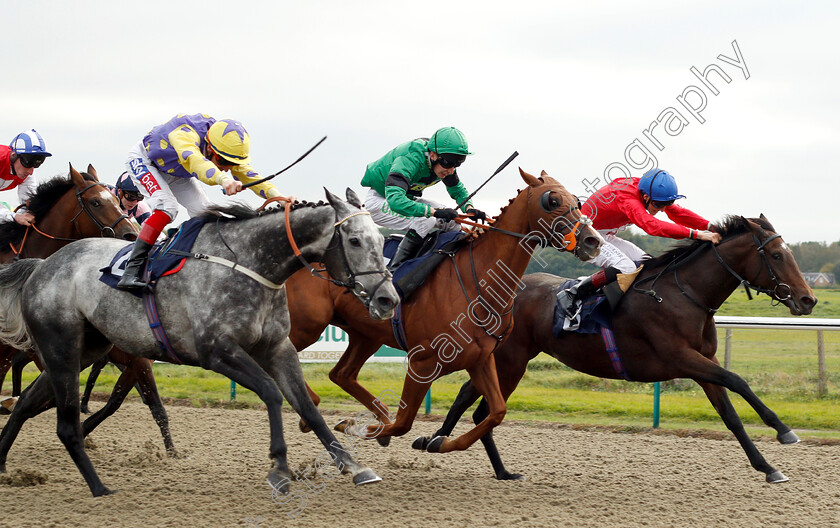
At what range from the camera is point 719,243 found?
634cm

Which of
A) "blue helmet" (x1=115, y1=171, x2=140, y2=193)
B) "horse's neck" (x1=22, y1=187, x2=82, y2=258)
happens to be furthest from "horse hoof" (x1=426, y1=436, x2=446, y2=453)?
"blue helmet" (x1=115, y1=171, x2=140, y2=193)

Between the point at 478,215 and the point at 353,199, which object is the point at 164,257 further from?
the point at 478,215

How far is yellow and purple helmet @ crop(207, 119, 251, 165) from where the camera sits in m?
5.30

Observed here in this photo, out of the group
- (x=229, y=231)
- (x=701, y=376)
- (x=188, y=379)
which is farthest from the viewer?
(x=188, y=379)

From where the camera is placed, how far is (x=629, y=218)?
656 cm

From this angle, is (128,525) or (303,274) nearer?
(128,525)

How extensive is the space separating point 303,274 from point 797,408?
559 cm

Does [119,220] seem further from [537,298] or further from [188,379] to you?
[188,379]

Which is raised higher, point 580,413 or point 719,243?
point 719,243

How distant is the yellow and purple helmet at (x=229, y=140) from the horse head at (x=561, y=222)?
5.98ft

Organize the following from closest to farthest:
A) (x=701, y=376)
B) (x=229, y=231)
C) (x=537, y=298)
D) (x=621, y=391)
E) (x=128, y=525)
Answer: (x=128, y=525), (x=229, y=231), (x=701, y=376), (x=537, y=298), (x=621, y=391)

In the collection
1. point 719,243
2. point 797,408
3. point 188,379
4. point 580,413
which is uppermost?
point 719,243

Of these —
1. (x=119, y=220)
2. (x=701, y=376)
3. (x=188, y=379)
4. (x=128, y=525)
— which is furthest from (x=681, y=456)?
(x=188, y=379)

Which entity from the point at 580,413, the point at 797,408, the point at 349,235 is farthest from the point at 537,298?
the point at 797,408
